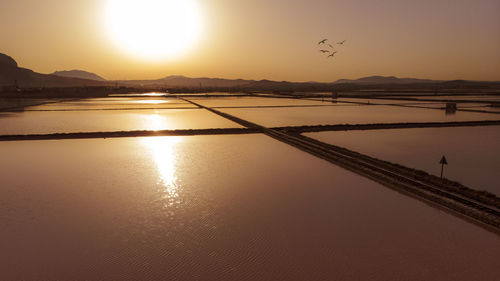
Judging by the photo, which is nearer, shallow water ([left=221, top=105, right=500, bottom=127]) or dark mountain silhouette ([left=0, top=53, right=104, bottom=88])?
shallow water ([left=221, top=105, right=500, bottom=127])

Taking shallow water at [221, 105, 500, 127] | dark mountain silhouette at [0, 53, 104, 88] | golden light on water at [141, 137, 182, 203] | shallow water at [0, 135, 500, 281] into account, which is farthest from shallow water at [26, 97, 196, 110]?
A: dark mountain silhouette at [0, 53, 104, 88]

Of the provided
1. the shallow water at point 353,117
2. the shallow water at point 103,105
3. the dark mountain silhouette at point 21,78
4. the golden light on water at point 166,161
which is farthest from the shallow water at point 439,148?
the dark mountain silhouette at point 21,78

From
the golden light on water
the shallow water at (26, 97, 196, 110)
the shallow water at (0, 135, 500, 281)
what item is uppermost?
the shallow water at (26, 97, 196, 110)

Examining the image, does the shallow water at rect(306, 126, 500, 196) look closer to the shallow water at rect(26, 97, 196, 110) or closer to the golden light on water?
the golden light on water

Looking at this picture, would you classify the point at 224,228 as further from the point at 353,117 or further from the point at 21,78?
the point at 21,78

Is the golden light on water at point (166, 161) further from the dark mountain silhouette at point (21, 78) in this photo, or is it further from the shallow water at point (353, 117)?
the dark mountain silhouette at point (21, 78)

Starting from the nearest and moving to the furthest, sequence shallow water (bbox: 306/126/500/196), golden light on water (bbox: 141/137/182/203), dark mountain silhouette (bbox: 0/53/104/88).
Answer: golden light on water (bbox: 141/137/182/203) → shallow water (bbox: 306/126/500/196) → dark mountain silhouette (bbox: 0/53/104/88)
